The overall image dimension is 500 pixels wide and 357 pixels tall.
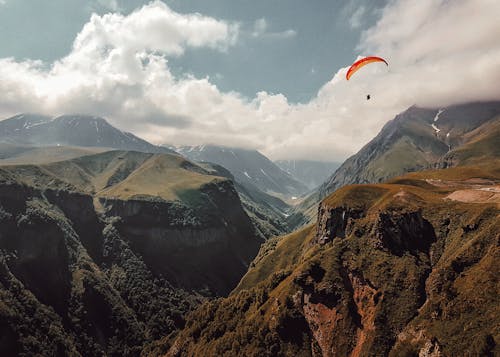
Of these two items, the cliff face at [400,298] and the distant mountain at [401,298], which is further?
the cliff face at [400,298]

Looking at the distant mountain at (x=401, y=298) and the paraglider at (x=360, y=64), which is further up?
the paraglider at (x=360, y=64)

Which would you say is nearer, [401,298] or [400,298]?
[401,298]

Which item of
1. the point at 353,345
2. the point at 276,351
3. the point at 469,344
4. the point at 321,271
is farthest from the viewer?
the point at 321,271

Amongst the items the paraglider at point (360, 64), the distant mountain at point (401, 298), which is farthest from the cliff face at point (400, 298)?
the paraglider at point (360, 64)

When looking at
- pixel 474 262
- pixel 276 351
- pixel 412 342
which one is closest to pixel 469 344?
pixel 412 342

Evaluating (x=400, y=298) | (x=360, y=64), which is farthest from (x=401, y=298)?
(x=360, y=64)

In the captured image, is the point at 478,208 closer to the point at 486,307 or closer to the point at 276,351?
the point at 486,307

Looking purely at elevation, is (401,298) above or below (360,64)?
below

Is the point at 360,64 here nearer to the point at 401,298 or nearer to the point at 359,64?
the point at 359,64

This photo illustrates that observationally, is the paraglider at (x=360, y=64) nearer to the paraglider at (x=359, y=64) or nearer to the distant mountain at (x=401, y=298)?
the paraglider at (x=359, y=64)

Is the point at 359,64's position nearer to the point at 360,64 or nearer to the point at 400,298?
the point at 360,64

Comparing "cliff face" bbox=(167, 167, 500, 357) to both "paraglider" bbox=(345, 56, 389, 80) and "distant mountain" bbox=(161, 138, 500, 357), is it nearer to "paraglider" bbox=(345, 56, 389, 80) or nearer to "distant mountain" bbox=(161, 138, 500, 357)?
"distant mountain" bbox=(161, 138, 500, 357)
